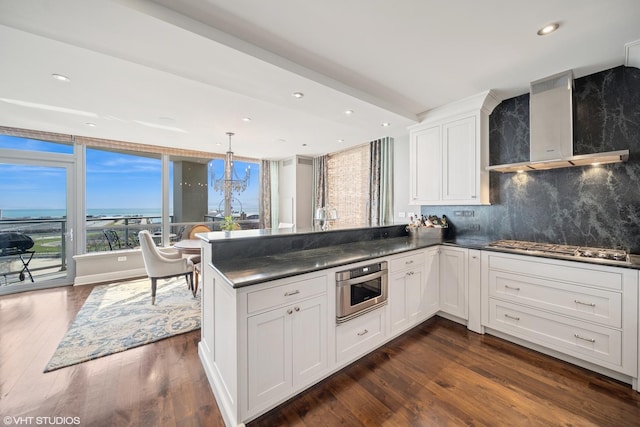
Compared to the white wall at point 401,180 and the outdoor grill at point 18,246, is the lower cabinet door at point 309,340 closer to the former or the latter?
the white wall at point 401,180

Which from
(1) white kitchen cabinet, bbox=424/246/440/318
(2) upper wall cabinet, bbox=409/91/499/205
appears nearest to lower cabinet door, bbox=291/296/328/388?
(1) white kitchen cabinet, bbox=424/246/440/318

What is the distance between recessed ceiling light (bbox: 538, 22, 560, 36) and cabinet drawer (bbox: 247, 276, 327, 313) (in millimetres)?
2447

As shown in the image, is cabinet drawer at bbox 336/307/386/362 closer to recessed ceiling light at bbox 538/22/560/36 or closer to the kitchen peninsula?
the kitchen peninsula

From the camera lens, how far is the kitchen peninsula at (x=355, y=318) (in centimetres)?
151

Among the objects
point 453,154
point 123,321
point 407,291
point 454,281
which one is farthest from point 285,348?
point 453,154

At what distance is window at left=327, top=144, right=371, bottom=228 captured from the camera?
506 centimetres

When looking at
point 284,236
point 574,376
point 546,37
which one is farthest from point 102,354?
point 546,37

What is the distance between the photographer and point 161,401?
1.72 meters

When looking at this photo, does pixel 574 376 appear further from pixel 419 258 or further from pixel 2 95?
pixel 2 95

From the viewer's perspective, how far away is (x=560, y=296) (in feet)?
7.00

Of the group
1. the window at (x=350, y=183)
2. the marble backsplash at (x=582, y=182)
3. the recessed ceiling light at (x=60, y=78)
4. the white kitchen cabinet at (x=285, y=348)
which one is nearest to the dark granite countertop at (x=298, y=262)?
the white kitchen cabinet at (x=285, y=348)

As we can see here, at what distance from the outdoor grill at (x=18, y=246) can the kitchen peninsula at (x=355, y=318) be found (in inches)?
167

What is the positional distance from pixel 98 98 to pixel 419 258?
4012 millimetres

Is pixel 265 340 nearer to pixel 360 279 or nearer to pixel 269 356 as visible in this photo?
pixel 269 356
